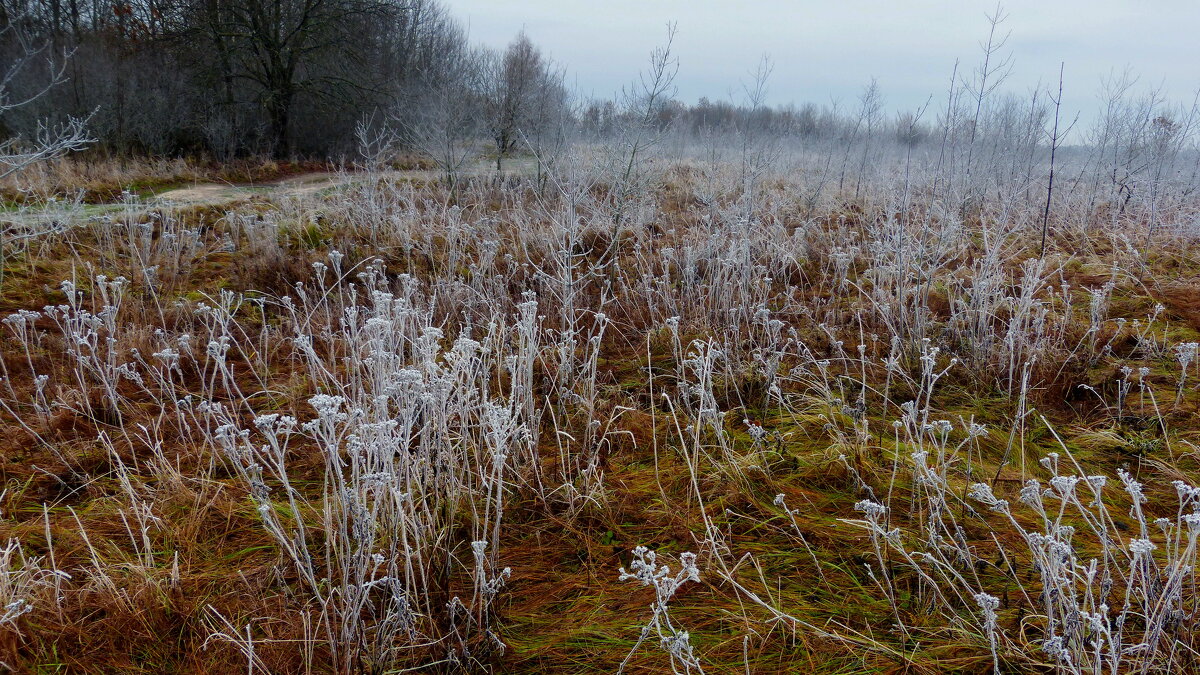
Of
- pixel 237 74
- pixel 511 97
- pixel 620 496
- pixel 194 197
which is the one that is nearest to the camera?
pixel 620 496

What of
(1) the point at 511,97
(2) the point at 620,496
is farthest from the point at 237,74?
(2) the point at 620,496

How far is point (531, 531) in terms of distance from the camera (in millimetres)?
Answer: 2355

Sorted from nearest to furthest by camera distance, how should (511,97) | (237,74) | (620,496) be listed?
1. (620,496)
2. (511,97)
3. (237,74)

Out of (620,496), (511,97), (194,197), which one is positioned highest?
(511,97)

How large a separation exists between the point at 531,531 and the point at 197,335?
323 cm

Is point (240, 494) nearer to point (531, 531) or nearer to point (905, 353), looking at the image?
point (531, 531)

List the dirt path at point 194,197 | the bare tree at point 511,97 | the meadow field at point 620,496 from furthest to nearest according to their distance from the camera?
the bare tree at point 511,97 → the dirt path at point 194,197 → the meadow field at point 620,496

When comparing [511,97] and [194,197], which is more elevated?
[511,97]

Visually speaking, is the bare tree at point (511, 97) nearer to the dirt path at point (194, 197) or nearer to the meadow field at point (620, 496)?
the dirt path at point (194, 197)

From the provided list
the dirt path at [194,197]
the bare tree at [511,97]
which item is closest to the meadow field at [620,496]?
the dirt path at [194,197]

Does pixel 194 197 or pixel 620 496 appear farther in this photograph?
pixel 194 197

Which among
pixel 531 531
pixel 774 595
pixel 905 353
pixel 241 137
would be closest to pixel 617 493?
pixel 531 531

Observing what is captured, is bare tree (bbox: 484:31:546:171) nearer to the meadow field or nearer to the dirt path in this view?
the dirt path

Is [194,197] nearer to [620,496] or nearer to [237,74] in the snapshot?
[237,74]
